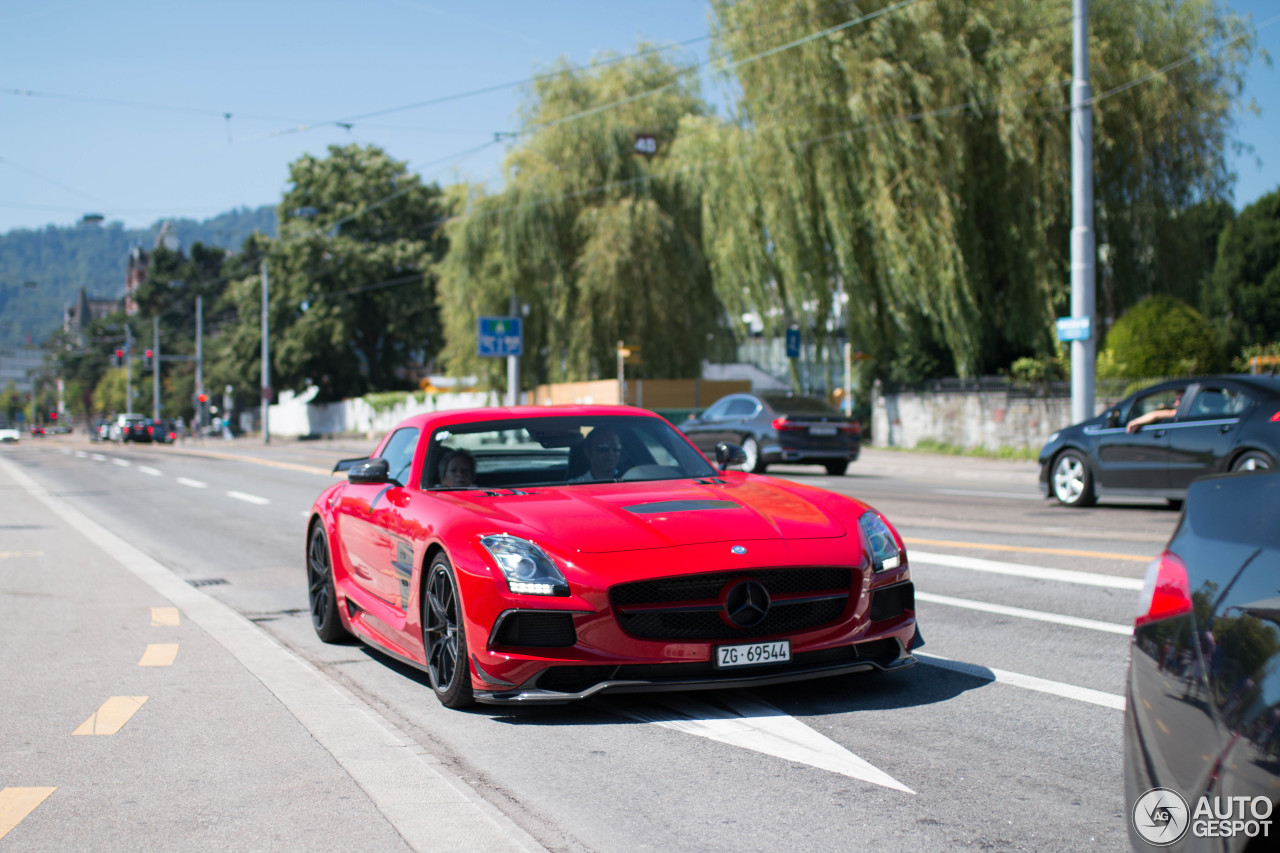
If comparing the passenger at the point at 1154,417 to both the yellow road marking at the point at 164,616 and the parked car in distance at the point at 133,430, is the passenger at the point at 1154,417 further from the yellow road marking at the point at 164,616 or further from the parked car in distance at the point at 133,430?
the parked car in distance at the point at 133,430

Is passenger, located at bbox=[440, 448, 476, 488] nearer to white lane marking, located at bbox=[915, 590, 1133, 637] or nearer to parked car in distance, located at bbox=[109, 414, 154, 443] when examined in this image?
white lane marking, located at bbox=[915, 590, 1133, 637]

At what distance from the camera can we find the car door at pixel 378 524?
6.16m

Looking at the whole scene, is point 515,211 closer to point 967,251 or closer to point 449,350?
point 449,350

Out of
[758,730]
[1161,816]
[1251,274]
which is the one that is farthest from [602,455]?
[1251,274]

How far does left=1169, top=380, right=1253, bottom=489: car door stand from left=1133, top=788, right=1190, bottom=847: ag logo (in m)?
10.4

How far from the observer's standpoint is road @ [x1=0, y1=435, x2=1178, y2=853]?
12.2ft

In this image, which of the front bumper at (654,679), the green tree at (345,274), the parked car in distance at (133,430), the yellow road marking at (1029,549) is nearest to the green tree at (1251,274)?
the yellow road marking at (1029,549)

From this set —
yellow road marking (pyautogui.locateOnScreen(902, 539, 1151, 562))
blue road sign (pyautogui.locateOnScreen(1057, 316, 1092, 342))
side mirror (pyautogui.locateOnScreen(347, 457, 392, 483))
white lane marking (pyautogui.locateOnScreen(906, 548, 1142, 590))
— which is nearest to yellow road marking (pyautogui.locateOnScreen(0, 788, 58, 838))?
side mirror (pyautogui.locateOnScreen(347, 457, 392, 483))

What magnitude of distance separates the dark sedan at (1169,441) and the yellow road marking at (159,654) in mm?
9502

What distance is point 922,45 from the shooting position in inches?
1020

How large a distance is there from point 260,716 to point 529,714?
1.20 meters

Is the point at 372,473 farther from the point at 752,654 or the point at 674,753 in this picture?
the point at 674,753

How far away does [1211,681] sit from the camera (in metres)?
2.42

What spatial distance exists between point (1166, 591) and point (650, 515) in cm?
281
